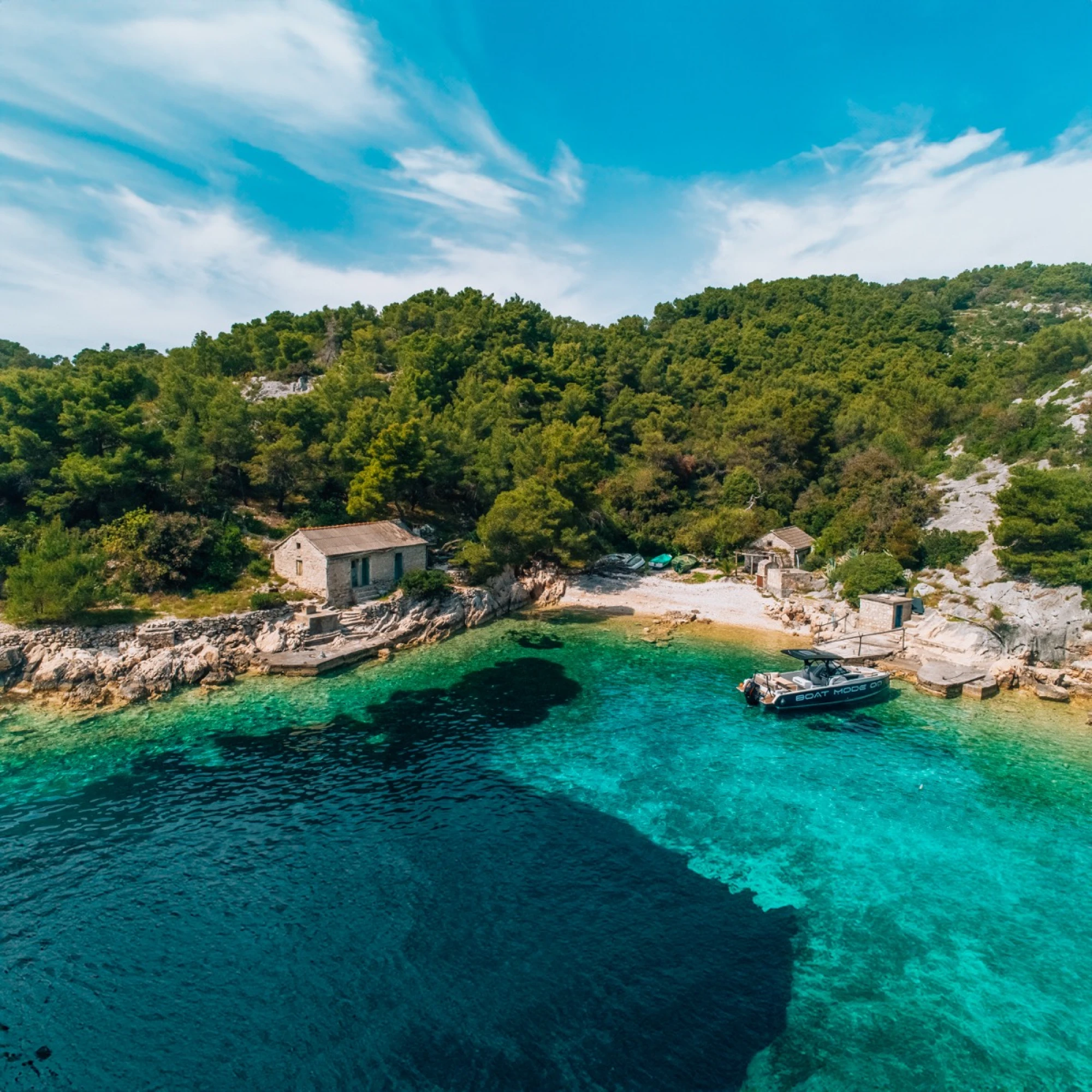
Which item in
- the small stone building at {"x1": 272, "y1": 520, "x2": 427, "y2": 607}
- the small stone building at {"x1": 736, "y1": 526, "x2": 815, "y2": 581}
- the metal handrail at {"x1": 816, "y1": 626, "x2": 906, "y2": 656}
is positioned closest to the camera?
the small stone building at {"x1": 272, "y1": 520, "x2": 427, "y2": 607}

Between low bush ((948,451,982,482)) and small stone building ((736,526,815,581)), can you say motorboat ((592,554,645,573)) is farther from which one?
low bush ((948,451,982,482))

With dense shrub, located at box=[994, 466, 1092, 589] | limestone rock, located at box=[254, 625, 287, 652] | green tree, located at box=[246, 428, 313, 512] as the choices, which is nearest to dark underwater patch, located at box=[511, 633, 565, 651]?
limestone rock, located at box=[254, 625, 287, 652]

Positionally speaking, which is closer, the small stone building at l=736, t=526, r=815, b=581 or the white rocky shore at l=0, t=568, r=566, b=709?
the white rocky shore at l=0, t=568, r=566, b=709

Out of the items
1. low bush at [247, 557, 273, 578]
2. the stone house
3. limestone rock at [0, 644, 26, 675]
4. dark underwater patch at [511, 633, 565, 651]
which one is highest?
low bush at [247, 557, 273, 578]

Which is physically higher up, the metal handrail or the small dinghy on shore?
the metal handrail

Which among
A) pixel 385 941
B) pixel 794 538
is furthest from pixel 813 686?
pixel 794 538

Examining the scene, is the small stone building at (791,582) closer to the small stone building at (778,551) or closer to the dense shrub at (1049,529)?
the small stone building at (778,551)

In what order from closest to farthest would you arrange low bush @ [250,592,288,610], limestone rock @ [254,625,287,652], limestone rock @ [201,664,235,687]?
limestone rock @ [201,664,235,687]
limestone rock @ [254,625,287,652]
low bush @ [250,592,288,610]
